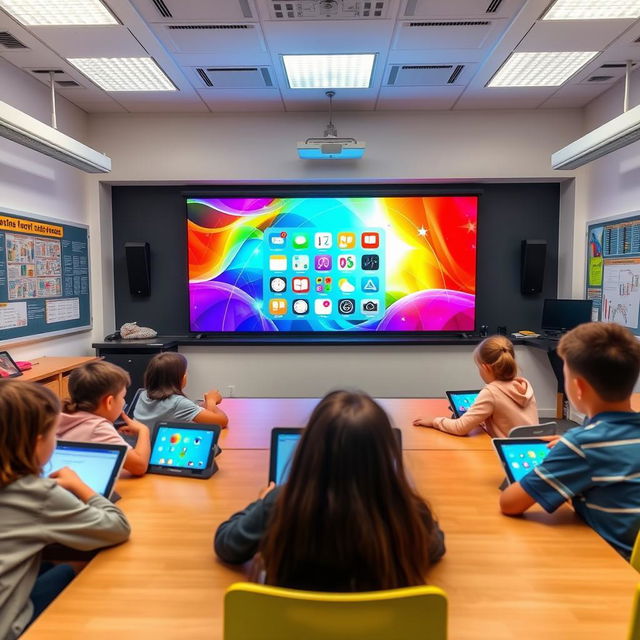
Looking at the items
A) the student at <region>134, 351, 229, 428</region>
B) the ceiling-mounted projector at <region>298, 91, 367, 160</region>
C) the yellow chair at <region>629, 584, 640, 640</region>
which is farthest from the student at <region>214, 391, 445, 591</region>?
the ceiling-mounted projector at <region>298, 91, 367, 160</region>

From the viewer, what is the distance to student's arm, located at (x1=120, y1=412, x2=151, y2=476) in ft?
5.91

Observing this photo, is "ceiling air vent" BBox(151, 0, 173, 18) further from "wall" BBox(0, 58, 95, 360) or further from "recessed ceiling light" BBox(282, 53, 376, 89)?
"wall" BBox(0, 58, 95, 360)

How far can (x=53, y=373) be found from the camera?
3.47 meters

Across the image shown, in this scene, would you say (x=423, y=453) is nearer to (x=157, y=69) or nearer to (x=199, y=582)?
(x=199, y=582)

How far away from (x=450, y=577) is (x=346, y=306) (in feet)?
12.9

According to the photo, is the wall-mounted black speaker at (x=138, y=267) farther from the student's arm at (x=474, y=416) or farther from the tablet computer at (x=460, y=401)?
the student's arm at (x=474, y=416)

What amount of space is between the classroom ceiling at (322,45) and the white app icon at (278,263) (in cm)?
148

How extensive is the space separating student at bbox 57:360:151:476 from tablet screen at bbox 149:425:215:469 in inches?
1.8

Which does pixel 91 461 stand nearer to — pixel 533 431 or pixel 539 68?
pixel 533 431

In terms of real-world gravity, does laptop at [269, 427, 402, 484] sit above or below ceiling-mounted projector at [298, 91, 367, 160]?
below

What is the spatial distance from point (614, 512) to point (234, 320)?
4.13 metres

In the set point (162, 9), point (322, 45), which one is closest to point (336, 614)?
point (162, 9)

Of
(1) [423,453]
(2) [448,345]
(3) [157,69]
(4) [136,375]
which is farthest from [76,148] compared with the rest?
(2) [448,345]

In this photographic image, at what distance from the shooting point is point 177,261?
5.26 metres
